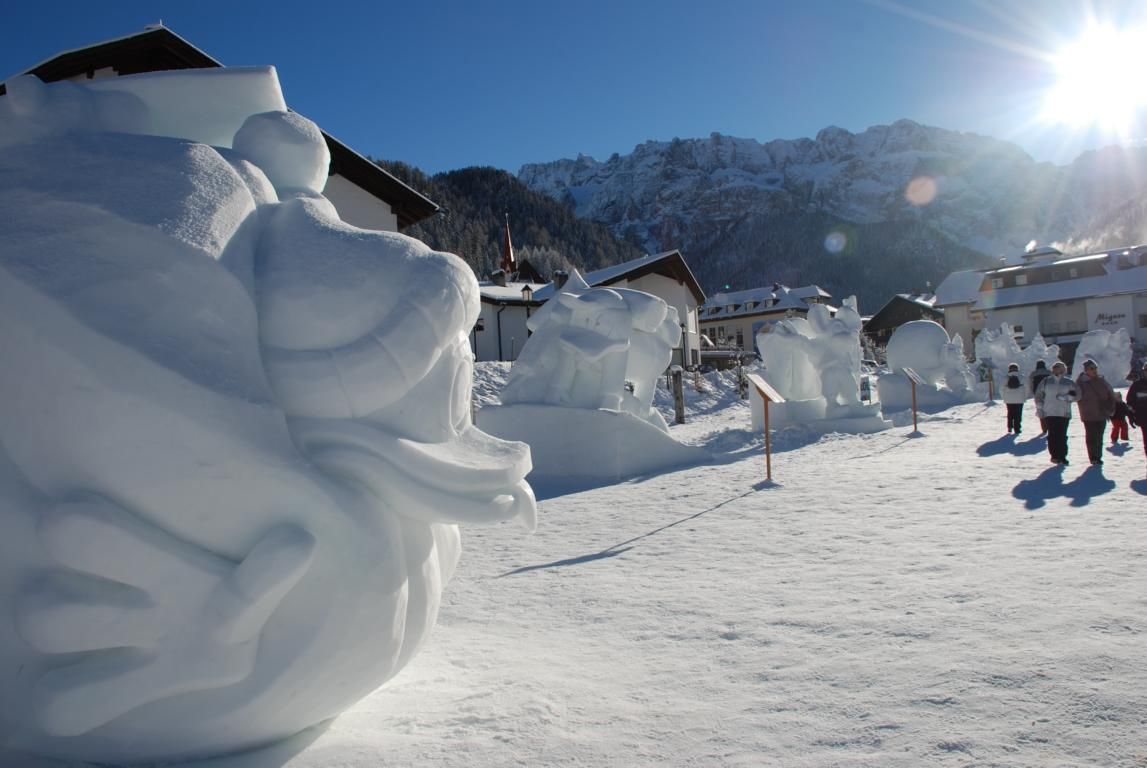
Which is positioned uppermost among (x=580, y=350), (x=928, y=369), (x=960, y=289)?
(x=960, y=289)

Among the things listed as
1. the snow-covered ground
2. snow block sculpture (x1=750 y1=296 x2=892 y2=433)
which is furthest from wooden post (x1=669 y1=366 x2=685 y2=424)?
the snow-covered ground

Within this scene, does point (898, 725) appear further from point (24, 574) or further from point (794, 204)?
point (794, 204)

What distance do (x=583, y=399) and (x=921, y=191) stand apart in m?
155

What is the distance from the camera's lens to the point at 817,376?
16203 mm

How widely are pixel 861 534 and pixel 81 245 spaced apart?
18.9ft

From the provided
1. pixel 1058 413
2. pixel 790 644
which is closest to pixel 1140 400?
pixel 1058 413

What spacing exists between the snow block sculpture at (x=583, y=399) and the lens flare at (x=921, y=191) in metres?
147

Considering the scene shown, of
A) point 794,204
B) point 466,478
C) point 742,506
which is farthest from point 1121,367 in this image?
point 794,204

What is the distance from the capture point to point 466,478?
9.32 ft

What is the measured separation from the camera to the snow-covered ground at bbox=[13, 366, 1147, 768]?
2.76m

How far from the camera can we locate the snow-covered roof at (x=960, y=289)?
149 feet

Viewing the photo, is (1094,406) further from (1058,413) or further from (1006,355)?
(1006,355)

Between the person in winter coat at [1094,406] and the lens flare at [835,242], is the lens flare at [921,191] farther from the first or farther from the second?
the person in winter coat at [1094,406]

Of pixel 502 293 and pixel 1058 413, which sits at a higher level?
pixel 502 293
